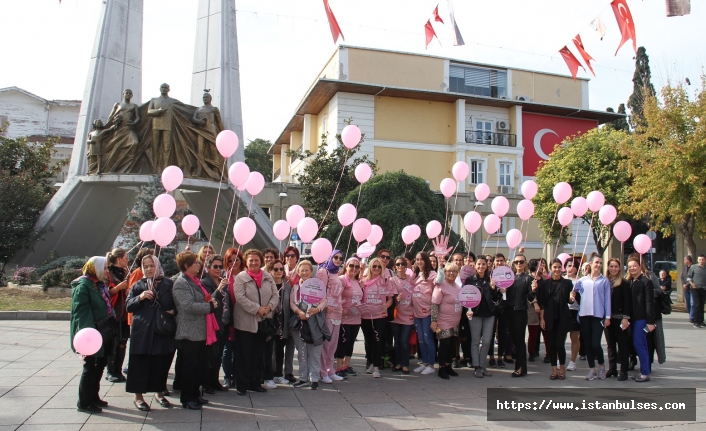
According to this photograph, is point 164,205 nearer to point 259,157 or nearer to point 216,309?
point 216,309

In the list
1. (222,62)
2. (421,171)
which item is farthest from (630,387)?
(421,171)

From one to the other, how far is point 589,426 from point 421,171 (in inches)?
1181

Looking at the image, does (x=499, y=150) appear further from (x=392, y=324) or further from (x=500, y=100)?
(x=392, y=324)

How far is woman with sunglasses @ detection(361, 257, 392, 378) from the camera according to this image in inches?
307

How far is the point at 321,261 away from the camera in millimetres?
7734

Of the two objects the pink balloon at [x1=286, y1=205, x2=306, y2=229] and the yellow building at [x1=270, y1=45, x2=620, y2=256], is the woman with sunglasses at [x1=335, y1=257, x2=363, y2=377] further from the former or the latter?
the yellow building at [x1=270, y1=45, x2=620, y2=256]

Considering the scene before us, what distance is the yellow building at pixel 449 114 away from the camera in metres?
33.5

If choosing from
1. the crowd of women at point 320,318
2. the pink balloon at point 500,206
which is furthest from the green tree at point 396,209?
the crowd of women at point 320,318

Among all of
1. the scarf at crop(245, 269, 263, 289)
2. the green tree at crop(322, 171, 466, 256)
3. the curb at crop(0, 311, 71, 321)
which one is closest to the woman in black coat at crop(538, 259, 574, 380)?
the scarf at crop(245, 269, 263, 289)

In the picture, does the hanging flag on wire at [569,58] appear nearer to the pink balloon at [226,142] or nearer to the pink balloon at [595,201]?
the pink balloon at [595,201]

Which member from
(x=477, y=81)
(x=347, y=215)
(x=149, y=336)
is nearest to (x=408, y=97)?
(x=477, y=81)

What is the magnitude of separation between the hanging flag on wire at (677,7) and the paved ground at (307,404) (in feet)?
17.5

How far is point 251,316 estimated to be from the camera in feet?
21.2

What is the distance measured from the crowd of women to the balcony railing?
2777 cm
